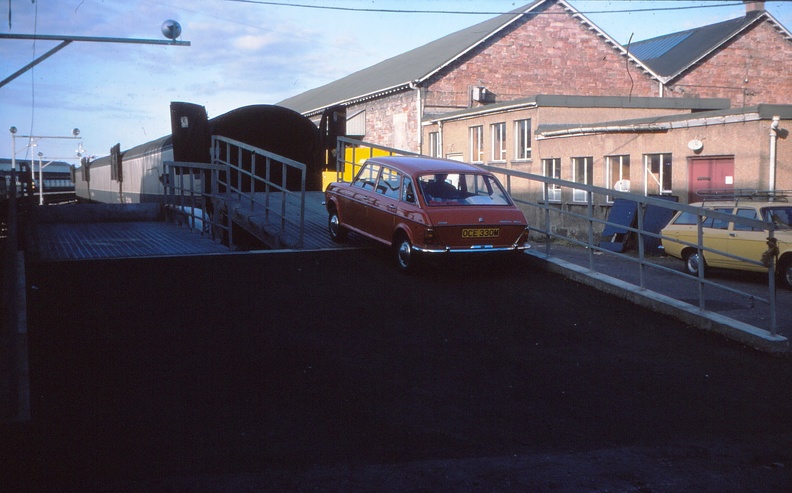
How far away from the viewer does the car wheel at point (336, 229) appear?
1292cm

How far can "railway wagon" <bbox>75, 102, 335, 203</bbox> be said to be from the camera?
57.1 ft

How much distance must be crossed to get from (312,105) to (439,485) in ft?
155

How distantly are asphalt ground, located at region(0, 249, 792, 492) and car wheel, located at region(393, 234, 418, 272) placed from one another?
29.6 inches

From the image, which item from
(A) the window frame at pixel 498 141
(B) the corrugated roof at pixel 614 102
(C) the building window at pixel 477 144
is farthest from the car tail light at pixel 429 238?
(C) the building window at pixel 477 144

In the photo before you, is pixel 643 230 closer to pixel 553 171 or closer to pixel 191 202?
pixel 191 202

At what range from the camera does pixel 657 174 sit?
2531cm

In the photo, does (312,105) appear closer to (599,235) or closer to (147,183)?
(147,183)

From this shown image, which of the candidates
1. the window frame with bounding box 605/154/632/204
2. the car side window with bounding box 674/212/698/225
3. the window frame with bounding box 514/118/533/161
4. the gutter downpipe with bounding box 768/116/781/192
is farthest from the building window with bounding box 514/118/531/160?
the car side window with bounding box 674/212/698/225

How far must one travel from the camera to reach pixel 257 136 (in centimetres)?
2020

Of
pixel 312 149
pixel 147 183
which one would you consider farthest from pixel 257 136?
pixel 147 183

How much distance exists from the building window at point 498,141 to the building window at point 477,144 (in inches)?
39.6

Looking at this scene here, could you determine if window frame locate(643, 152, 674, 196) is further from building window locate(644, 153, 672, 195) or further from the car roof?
the car roof

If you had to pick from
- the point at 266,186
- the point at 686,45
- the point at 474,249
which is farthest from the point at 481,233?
the point at 686,45

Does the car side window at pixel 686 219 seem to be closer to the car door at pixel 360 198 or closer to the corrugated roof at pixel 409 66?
the car door at pixel 360 198
